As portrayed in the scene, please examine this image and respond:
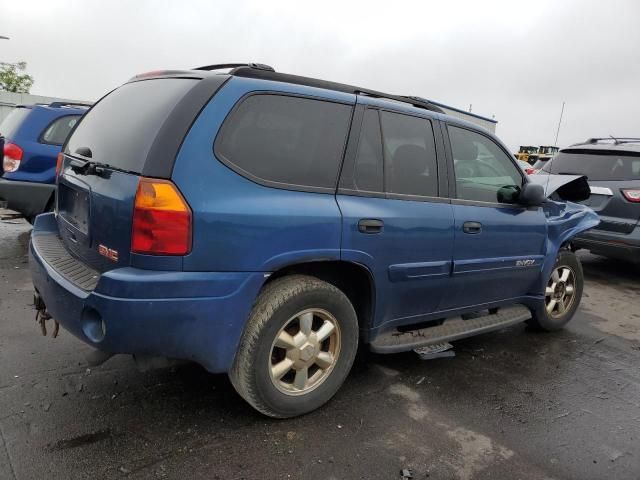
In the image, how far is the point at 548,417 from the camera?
9.96ft

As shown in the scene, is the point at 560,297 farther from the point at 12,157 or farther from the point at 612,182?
the point at 12,157

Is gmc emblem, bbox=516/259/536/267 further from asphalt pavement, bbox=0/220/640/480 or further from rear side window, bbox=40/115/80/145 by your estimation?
rear side window, bbox=40/115/80/145

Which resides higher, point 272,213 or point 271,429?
point 272,213

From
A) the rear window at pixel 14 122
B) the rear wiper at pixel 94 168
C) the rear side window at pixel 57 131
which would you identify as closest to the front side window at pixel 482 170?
the rear wiper at pixel 94 168

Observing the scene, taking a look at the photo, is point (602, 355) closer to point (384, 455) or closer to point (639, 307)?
point (639, 307)

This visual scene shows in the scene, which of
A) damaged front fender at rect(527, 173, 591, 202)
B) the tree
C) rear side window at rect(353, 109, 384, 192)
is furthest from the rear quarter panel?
the tree

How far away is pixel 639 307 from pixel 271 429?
4837mm

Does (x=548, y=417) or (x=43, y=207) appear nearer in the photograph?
(x=548, y=417)

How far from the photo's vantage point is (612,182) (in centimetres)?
634

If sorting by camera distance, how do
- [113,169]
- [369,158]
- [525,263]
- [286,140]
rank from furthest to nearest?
[525,263], [369,158], [286,140], [113,169]

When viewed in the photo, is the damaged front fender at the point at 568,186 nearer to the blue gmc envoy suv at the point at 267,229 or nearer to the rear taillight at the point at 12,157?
the blue gmc envoy suv at the point at 267,229

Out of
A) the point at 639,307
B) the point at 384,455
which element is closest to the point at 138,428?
the point at 384,455

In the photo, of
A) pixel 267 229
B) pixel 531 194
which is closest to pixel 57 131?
pixel 267 229

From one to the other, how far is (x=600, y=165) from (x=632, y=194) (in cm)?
63
